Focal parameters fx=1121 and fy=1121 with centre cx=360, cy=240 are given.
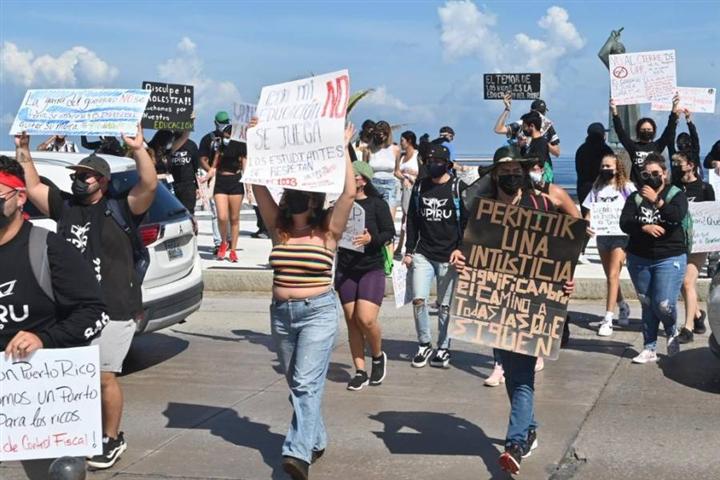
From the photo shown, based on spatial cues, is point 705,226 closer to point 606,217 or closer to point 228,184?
point 606,217

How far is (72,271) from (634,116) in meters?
13.4

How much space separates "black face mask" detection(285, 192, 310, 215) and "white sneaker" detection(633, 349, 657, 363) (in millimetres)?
3940

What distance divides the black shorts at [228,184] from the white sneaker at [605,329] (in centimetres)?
573

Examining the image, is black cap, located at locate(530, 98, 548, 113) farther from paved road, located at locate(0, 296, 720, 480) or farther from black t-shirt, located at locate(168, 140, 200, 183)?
black t-shirt, located at locate(168, 140, 200, 183)

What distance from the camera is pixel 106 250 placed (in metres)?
6.32

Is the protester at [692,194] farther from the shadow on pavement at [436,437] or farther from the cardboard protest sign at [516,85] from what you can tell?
the cardboard protest sign at [516,85]

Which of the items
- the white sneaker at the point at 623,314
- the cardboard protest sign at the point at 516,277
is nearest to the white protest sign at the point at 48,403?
the cardboard protest sign at the point at 516,277

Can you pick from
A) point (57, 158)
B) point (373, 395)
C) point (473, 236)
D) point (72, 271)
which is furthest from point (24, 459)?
point (57, 158)

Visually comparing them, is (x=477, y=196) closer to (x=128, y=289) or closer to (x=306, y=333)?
(x=306, y=333)

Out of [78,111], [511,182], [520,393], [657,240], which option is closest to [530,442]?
[520,393]

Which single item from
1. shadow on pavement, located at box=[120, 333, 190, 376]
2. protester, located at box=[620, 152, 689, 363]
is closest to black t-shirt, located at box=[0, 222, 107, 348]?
shadow on pavement, located at box=[120, 333, 190, 376]

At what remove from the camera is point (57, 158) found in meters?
8.72

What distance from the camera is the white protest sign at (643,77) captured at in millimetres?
11330

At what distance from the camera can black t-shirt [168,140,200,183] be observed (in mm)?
15281
